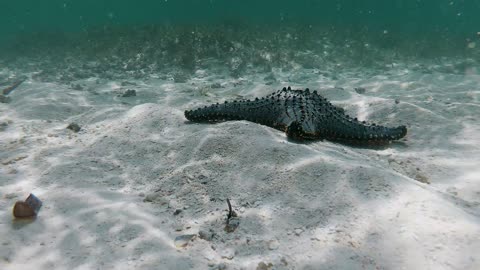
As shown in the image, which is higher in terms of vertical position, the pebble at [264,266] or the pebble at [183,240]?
the pebble at [264,266]

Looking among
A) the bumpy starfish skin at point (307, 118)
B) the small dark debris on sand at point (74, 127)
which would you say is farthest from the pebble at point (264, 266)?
the small dark debris on sand at point (74, 127)

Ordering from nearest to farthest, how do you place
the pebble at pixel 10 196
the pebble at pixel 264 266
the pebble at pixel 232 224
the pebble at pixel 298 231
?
the pebble at pixel 264 266 < the pebble at pixel 298 231 < the pebble at pixel 232 224 < the pebble at pixel 10 196

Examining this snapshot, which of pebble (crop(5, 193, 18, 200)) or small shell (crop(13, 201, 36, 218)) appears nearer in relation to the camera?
small shell (crop(13, 201, 36, 218))

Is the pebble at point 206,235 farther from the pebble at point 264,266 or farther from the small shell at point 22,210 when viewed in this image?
the small shell at point 22,210

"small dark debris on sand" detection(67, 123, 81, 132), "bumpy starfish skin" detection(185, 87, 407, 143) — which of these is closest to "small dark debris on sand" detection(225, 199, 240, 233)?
"bumpy starfish skin" detection(185, 87, 407, 143)

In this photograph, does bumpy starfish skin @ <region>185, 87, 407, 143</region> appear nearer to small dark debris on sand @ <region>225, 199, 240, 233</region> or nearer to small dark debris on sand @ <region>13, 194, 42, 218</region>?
small dark debris on sand @ <region>225, 199, 240, 233</region>

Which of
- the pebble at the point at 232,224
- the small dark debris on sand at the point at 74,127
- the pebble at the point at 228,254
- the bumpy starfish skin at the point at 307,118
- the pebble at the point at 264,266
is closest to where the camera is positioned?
the pebble at the point at 264,266

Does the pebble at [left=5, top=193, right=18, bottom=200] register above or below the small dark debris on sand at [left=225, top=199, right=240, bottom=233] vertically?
below
